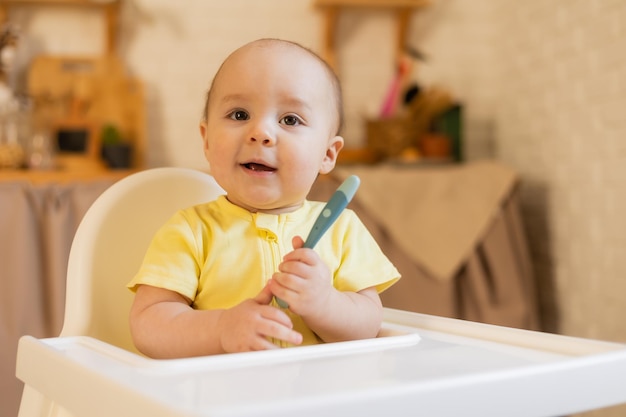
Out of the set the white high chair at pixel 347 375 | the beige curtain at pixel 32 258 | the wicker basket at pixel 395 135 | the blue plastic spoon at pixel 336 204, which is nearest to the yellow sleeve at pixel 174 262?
the white high chair at pixel 347 375

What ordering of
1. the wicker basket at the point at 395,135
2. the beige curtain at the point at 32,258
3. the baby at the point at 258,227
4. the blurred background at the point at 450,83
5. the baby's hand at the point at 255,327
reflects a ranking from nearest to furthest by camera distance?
the baby's hand at the point at 255,327 < the baby at the point at 258,227 < the beige curtain at the point at 32,258 < the blurred background at the point at 450,83 < the wicker basket at the point at 395,135

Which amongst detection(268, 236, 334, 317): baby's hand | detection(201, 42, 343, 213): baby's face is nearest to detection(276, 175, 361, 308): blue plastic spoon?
detection(268, 236, 334, 317): baby's hand

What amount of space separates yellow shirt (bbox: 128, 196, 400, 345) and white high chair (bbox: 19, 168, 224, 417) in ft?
0.44

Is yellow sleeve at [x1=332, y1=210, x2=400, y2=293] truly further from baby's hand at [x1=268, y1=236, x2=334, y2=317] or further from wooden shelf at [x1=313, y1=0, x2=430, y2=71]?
wooden shelf at [x1=313, y1=0, x2=430, y2=71]

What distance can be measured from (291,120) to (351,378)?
0.40 meters

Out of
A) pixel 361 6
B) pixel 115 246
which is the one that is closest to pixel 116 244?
pixel 115 246

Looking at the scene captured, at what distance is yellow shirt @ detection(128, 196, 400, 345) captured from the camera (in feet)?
3.11

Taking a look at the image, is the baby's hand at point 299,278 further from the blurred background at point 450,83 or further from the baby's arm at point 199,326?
the blurred background at point 450,83

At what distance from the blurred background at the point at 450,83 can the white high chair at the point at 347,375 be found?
4.75 feet

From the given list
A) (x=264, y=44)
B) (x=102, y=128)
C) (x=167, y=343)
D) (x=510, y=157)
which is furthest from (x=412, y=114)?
(x=167, y=343)

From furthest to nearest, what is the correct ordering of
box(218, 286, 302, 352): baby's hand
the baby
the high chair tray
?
1. the baby
2. box(218, 286, 302, 352): baby's hand
3. the high chair tray

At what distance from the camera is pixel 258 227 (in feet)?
3.25

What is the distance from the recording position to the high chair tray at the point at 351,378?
0.59 meters

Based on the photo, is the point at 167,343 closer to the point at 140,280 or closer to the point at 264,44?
the point at 140,280
